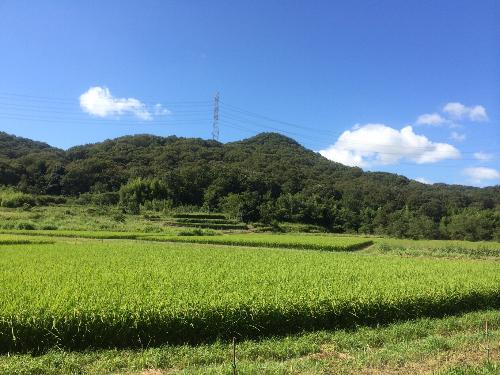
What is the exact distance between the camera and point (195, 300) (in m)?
10.3

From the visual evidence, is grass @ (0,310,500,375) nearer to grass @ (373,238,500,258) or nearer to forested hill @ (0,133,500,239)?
grass @ (373,238,500,258)

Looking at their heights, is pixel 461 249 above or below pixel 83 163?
below

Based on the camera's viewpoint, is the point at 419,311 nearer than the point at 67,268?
Yes

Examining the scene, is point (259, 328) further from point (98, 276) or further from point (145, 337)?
point (98, 276)

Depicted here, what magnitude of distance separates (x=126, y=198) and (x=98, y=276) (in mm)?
71364

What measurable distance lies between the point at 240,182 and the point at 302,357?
3287 inches

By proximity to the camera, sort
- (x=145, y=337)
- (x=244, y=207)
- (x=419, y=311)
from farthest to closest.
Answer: (x=244, y=207)
(x=419, y=311)
(x=145, y=337)

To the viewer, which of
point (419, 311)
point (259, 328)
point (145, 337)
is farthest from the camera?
point (419, 311)

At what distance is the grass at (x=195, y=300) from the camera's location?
909 centimetres

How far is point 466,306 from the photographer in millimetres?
14484

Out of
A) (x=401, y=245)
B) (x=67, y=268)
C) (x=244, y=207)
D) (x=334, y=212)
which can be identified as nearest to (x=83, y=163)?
(x=244, y=207)

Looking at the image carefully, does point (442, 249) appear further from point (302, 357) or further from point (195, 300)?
point (195, 300)

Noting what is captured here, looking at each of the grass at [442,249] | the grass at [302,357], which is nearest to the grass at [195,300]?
the grass at [302,357]

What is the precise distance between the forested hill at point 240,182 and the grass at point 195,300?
179 feet
